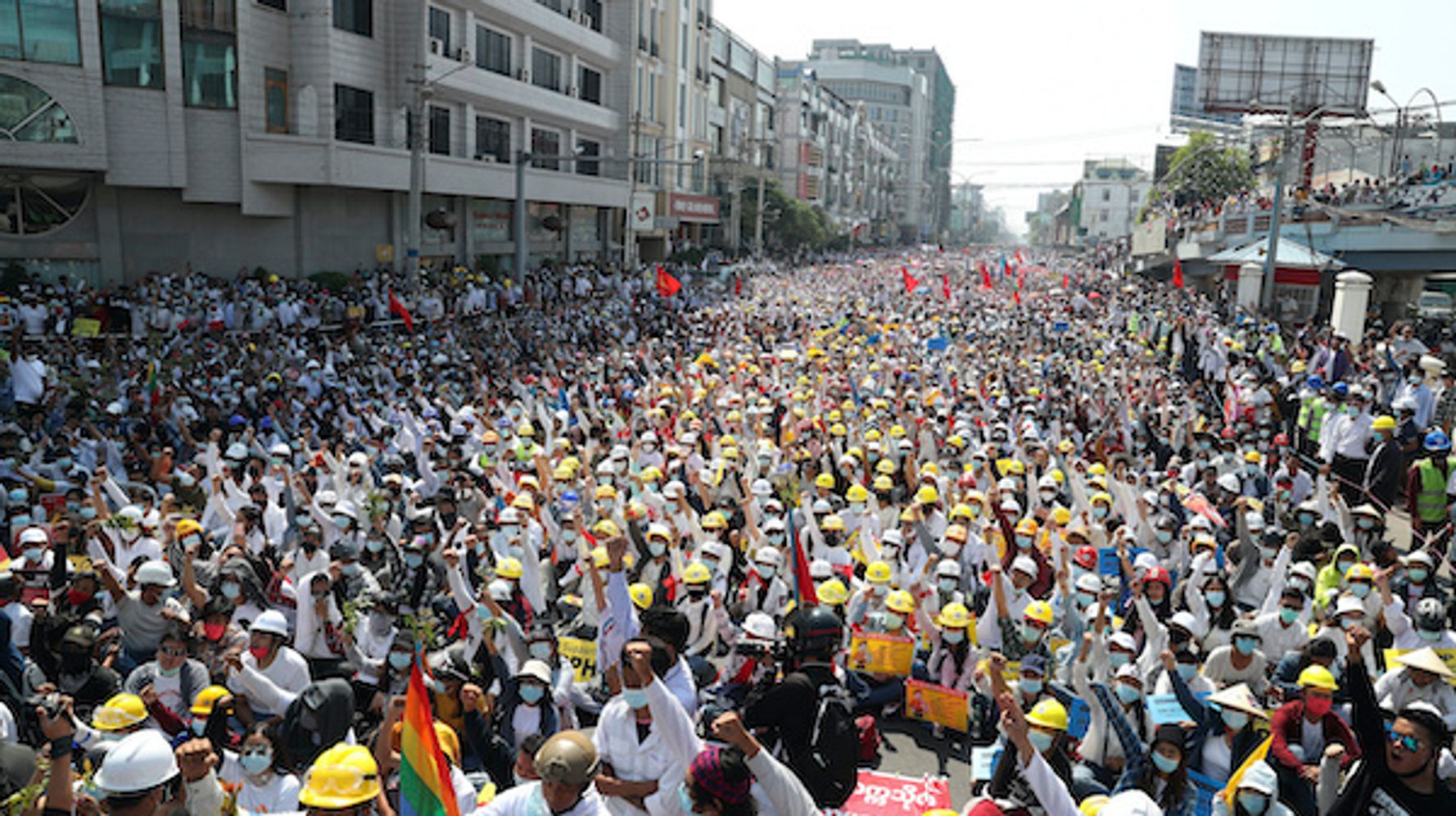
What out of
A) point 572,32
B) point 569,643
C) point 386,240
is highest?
point 572,32

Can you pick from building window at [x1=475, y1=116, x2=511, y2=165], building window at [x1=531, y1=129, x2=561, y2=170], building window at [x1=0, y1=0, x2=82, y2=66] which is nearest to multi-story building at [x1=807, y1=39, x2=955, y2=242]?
building window at [x1=531, y1=129, x2=561, y2=170]

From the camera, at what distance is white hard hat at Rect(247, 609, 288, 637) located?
203 inches

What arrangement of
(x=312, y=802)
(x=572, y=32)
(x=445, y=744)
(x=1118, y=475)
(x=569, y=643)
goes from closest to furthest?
(x=312, y=802), (x=445, y=744), (x=569, y=643), (x=1118, y=475), (x=572, y=32)

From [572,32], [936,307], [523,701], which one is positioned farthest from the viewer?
[572,32]

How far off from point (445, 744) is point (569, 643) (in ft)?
7.73

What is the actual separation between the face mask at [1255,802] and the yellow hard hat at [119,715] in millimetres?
4390

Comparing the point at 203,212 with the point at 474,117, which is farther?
the point at 474,117

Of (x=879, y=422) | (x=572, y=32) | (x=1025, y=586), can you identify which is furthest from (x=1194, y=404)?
(x=572, y=32)

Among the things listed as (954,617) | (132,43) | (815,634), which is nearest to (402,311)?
(132,43)

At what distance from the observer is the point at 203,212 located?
21.6 metres

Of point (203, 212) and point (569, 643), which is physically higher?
point (203, 212)

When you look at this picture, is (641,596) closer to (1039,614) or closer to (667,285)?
(1039,614)

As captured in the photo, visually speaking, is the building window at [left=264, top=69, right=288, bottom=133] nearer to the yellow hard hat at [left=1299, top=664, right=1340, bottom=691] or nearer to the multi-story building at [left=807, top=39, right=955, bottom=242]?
the yellow hard hat at [left=1299, top=664, right=1340, bottom=691]

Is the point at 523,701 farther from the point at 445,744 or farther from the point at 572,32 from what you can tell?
the point at 572,32
